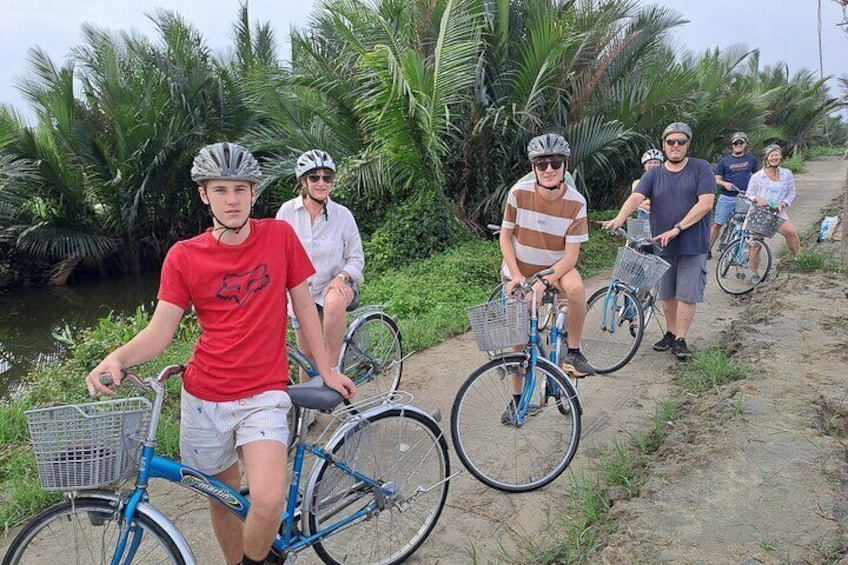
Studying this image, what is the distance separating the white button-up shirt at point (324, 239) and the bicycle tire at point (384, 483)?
1.52m

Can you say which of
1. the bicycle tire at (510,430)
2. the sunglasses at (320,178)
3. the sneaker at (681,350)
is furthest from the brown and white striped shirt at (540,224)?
the sneaker at (681,350)

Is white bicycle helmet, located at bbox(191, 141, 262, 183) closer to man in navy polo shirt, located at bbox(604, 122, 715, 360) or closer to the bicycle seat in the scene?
the bicycle seat

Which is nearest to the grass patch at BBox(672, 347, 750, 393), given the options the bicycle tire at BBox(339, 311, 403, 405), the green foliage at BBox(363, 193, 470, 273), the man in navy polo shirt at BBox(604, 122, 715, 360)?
the man in navy polo shirt at BBox(604, 122, 715, 360)

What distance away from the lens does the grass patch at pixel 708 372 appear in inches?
180

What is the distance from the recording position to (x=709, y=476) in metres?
3.13

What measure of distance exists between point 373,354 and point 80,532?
8.32 ft

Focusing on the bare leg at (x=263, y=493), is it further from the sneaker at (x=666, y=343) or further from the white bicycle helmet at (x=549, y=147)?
the sneaker at (x=666, y=343)

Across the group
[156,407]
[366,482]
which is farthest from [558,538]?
[156,407]

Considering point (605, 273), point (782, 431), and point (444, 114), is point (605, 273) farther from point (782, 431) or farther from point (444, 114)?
point (782, 431)

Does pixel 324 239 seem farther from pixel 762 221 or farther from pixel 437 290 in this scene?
pixel 762 221

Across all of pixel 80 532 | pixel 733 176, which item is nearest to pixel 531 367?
pixel 80 532

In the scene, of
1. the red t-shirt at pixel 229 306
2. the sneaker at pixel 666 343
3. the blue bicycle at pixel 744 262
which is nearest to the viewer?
the red t-shirt at pixel 229 306

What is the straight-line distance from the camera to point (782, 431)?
11.5 feet

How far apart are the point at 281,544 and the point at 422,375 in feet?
9.89
